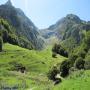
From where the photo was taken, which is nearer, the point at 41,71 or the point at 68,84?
the point at 68,84

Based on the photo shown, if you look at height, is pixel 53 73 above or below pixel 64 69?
below

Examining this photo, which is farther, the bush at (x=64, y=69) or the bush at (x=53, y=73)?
the bush at (x=53, y=73)

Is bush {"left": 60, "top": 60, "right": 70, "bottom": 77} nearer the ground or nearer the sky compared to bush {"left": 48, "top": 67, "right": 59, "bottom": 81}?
nearer the sky

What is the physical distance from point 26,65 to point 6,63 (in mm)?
10304

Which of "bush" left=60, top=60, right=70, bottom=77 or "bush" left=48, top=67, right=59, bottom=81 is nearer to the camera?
"bush" left=60, top=60, right=70, bottom=77

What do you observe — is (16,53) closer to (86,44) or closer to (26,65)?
(26,65)

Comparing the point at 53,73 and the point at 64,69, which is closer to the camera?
the point at 64,69

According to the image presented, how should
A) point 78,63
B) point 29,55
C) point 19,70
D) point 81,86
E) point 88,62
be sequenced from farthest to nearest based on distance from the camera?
1. point 29,55
2. point 19,70
3. point 78,63
4. point 88,62
5. point 81,86

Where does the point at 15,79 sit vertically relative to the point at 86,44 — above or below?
below

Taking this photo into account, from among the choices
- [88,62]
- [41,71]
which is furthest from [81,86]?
[41,71]

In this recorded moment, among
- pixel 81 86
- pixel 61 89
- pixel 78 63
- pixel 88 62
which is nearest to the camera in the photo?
pixel 81 86

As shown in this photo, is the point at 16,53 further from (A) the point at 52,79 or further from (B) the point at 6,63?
(A) the point at 52,79

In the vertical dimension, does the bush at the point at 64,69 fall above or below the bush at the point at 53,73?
above

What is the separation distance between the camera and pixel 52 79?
109 metres
